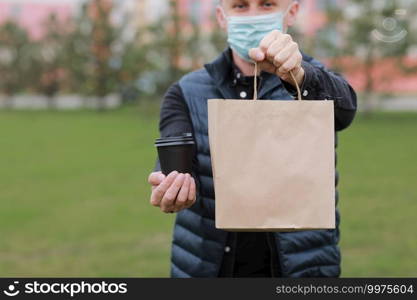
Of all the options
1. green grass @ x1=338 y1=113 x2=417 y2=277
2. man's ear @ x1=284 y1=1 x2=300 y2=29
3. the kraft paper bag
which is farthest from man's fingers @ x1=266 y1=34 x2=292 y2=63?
green grass @ x1=338 y1=113 x2=417 y2=277

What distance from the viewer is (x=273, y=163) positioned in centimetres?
183

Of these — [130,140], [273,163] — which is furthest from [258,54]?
[130,140]

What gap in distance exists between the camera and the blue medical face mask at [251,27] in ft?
7.13

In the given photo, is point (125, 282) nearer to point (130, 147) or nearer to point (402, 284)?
point (402, 284)

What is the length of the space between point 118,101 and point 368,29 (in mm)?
20679

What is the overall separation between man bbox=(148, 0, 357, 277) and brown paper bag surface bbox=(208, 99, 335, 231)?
1.18ft

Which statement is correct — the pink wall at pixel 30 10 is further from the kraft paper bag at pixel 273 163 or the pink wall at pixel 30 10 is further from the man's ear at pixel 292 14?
the kraft paper bag at pixel 273 163

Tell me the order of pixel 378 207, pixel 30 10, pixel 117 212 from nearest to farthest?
pixel 117 212 < pixel 378 207 < pixel 30 10

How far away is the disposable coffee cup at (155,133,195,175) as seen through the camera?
193 cm

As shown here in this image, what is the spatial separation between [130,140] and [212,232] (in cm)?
1575

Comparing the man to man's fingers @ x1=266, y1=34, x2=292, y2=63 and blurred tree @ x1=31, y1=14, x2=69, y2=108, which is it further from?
blurred tree @ x1=31, y1=14, x2=69, y2=108

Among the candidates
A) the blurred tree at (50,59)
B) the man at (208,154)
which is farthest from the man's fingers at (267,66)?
the blurred tree at (50,59)

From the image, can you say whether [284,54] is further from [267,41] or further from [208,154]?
[208,154]

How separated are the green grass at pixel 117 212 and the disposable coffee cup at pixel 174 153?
394cm
